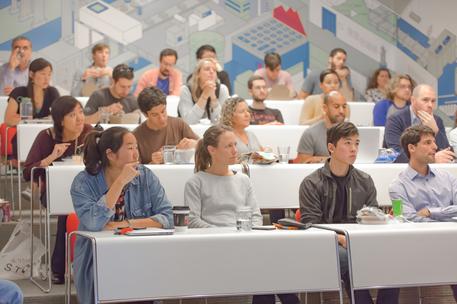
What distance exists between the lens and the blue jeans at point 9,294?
348 centimetres

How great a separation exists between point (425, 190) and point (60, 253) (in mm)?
2239

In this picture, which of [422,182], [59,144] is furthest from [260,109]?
[422,182]

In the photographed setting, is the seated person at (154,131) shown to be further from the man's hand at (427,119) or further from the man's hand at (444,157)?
the man's hand at (427,119)

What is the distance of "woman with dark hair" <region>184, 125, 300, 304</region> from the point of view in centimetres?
491

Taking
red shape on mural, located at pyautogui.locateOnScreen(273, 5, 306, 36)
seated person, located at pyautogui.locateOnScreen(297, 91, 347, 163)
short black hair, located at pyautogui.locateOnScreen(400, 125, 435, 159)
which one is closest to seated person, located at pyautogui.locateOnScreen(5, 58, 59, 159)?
seated person, located at pyautogui.locateOnScreen(297, 91, 347, 163)

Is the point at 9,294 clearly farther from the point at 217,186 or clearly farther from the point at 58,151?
the point at 58,151

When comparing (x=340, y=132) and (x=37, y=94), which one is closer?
(x=340, y=132)

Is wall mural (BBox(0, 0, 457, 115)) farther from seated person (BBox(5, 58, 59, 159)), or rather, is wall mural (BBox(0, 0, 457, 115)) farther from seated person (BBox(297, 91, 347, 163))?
seated person (BBox(297, 91, 347, 163))

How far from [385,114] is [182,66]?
3.55 meters

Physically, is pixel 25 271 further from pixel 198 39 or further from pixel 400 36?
pixel 400 36

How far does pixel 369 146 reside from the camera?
19.0 feet

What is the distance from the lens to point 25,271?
5.54m

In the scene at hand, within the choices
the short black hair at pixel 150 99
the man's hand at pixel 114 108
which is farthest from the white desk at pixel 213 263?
the man's hand at pixel 114 108

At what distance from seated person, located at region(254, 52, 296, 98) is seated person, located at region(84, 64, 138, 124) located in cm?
266
